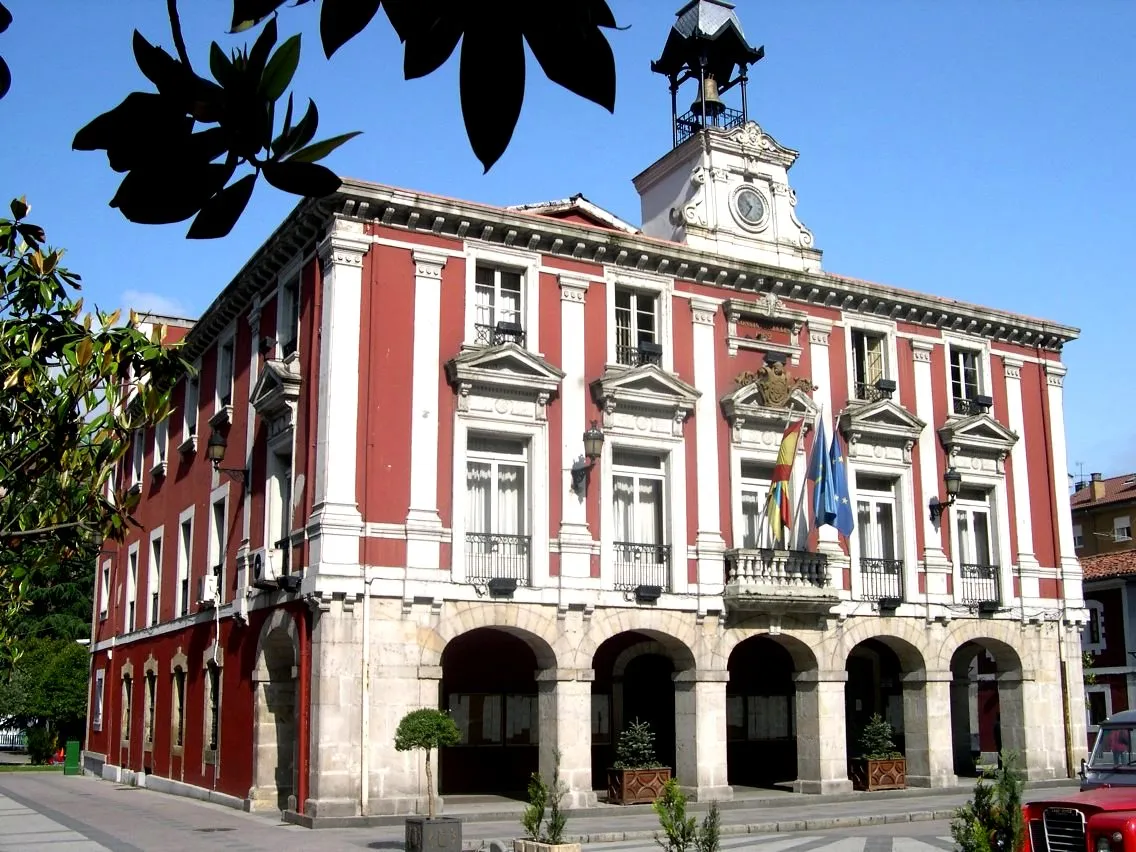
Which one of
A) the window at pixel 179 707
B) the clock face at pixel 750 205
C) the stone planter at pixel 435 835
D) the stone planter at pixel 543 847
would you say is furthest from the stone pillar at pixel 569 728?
the clock face at pixel 750 205

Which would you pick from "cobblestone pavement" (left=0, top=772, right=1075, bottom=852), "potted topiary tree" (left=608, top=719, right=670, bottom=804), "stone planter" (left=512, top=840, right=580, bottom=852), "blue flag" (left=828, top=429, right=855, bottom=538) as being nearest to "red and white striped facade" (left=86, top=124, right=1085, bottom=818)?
"potted topiary tree" (left=608, top=719, right=670, bottom=804)

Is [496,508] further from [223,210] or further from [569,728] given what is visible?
[223,210]

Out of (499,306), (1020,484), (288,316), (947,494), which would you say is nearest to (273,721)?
(288,316)

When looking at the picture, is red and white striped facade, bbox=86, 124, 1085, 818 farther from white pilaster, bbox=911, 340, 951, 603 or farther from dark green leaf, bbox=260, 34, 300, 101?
dark green leaf, bbox=260, 34, 300, 101

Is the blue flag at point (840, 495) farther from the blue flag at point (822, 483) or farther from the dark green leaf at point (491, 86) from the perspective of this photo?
the dark green leaf at point (491, 86)

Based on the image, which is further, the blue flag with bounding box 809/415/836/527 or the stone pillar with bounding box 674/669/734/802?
the blue flag with bounding box 809/415/836/527

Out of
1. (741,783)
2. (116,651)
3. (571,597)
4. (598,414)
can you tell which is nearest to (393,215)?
(598,414)

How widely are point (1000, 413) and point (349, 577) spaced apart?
53.4 feet

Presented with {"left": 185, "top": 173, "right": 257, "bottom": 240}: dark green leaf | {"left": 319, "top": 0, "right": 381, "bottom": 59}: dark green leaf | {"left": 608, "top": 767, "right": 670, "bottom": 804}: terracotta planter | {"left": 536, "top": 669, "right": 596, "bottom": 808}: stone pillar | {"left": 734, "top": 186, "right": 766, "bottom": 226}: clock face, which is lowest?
{"left": 608, "top": 767, "right": 670, "bottom": 804}: terracotta planter

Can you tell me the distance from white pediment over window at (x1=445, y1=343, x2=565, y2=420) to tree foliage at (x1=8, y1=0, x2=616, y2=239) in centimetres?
1957

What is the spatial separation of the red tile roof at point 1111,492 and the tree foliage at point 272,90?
173ft

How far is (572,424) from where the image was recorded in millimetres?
22906

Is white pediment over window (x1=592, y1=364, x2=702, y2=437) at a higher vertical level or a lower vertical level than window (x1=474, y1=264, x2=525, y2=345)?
lower

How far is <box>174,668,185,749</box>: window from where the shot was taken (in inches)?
1099
